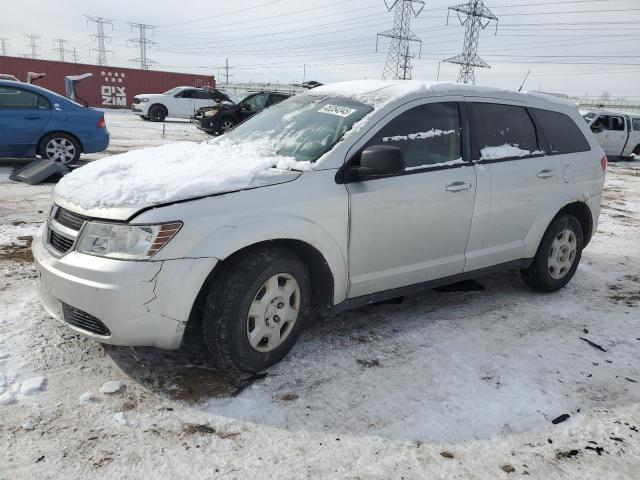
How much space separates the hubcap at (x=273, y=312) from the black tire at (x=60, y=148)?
7788mm

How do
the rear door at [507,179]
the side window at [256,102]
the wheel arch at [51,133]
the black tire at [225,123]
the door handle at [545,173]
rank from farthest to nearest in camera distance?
the side window at [256,102] < the black tire at [225,123] < the wheel arch at [51,133] < the door handle at [545,173] < the rear door at [507,179]

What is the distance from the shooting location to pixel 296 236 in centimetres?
301

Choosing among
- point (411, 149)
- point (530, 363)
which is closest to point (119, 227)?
point (411, 149)

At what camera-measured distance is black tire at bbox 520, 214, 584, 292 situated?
458 centimetres

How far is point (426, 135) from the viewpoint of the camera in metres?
3.70

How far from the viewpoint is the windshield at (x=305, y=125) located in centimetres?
342

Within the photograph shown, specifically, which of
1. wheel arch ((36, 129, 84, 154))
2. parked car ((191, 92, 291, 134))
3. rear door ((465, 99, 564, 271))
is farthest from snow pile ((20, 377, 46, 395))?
parked car ((191, 92, 291, 134))

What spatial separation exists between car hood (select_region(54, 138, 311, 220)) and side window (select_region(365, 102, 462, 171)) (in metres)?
0.70

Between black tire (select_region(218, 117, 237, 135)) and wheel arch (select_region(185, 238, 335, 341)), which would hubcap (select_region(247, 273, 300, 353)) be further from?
black tire (select_region(218, 117, 237, 135))

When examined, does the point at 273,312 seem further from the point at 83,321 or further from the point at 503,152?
the point at 503,152

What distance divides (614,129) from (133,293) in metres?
19.3

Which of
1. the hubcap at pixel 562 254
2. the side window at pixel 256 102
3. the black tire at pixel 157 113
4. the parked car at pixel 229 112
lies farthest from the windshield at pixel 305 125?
the black tire at pixel 157 113

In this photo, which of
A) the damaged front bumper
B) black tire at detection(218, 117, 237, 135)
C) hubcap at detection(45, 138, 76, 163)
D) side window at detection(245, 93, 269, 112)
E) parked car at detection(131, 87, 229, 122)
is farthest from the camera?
parked car at detection(131, 87, 229, 122)

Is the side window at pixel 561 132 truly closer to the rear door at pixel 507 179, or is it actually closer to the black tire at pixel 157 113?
the rear door at pixel 507 179
